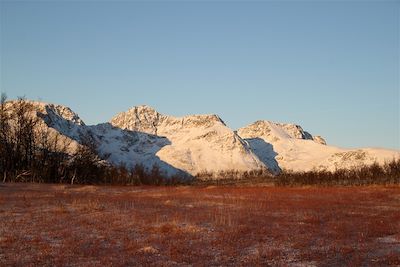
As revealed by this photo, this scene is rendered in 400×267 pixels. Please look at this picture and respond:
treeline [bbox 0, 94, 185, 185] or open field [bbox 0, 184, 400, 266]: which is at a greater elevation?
treeline [bbox 0, 94, 185, 185]

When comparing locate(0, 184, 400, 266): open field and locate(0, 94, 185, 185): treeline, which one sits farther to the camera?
locate(0, 94, 185, 185): treeline

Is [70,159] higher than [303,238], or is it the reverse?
[70,159]

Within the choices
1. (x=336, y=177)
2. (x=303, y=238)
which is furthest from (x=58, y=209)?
(x=336, y=177)

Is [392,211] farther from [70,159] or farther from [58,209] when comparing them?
[70,159]

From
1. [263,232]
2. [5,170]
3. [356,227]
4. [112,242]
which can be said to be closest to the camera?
[112,242]

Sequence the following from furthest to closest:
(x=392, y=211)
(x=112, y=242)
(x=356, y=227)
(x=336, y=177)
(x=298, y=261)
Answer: (x=336, y=177) → (x=392, y=211) → (x=356, y=227) → (x=112, y=242) → (x=298, y=261)

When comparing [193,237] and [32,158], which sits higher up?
[32,158]

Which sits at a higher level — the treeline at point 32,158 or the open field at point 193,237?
the treeline at point 32,158

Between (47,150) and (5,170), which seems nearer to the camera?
(5,170)

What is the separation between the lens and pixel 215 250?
59.1 ft

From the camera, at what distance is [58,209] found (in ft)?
101

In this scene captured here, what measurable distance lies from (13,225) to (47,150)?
6464 centimetres

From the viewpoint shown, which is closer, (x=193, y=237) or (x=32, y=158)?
(x=193, y=237)

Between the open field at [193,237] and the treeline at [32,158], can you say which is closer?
the open field at [193,237]
